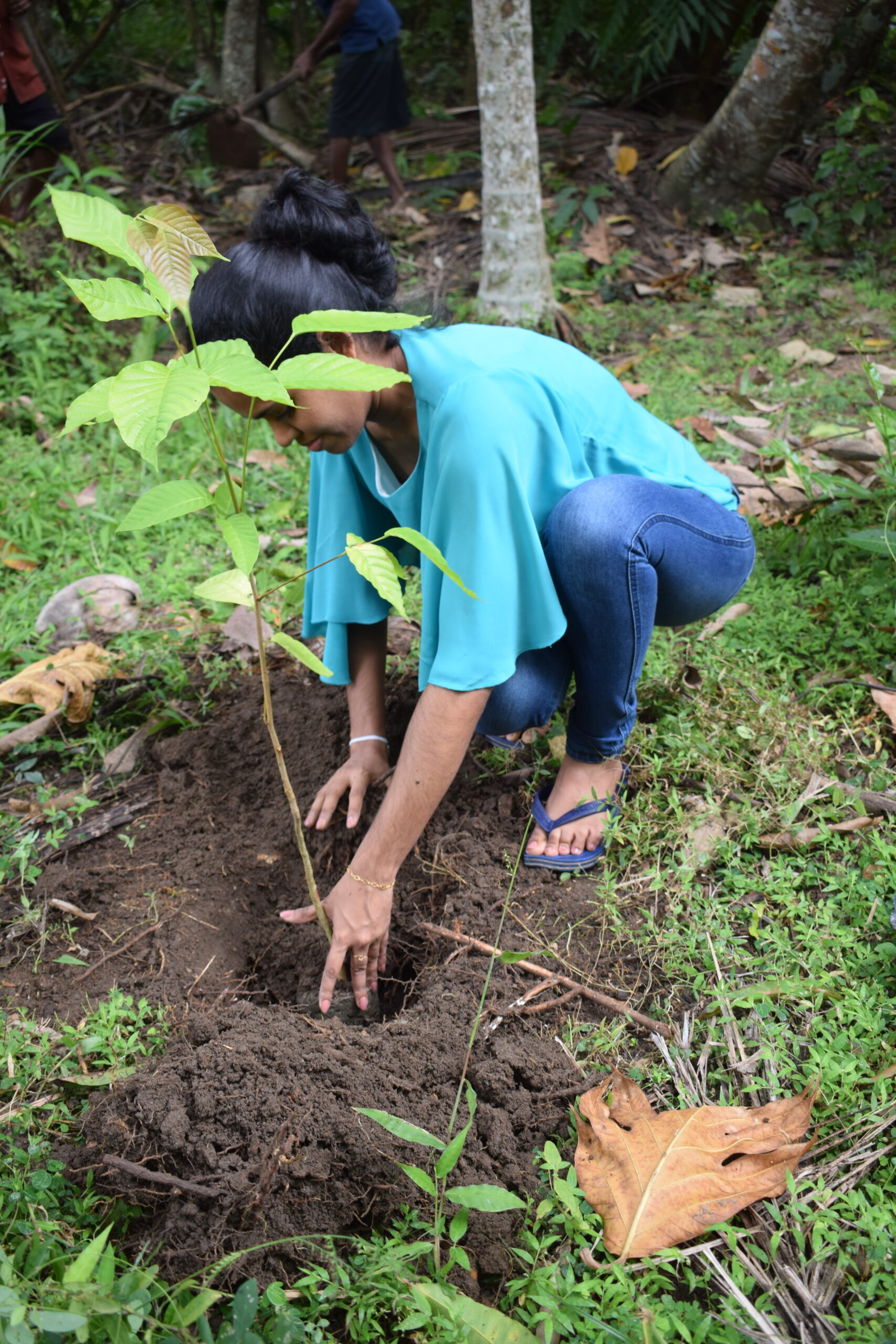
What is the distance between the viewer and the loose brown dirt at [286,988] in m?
1.24

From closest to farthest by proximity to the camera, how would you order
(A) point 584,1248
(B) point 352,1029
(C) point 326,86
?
(A) point 584,1248, (B) point 352,1029, (C) point 326,86

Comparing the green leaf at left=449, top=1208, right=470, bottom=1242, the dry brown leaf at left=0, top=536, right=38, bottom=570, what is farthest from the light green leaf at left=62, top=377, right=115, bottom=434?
the dry brown leaf at left=0, top=536, right=38, bottom=570

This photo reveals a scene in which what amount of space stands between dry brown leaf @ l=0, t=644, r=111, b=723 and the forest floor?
6 cm

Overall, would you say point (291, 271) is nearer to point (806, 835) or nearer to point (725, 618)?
point (806, 835)

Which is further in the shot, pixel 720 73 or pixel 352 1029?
pixel 720 73

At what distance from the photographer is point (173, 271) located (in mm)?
938

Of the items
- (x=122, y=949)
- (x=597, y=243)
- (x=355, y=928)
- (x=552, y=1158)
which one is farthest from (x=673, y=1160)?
(x=597, y=243)

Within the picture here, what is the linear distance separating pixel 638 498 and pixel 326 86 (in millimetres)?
7710

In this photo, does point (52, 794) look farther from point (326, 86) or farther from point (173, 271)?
point (326, 86)

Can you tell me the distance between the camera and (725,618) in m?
2.38

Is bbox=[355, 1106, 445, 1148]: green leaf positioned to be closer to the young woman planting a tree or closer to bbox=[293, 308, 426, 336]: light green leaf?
the young woman planting a tree

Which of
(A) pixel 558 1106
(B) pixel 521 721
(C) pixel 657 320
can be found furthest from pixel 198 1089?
(C) pixel 657 320

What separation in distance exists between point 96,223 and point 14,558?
7.03 feet

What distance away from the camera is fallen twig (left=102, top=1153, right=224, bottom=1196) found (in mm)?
1193
